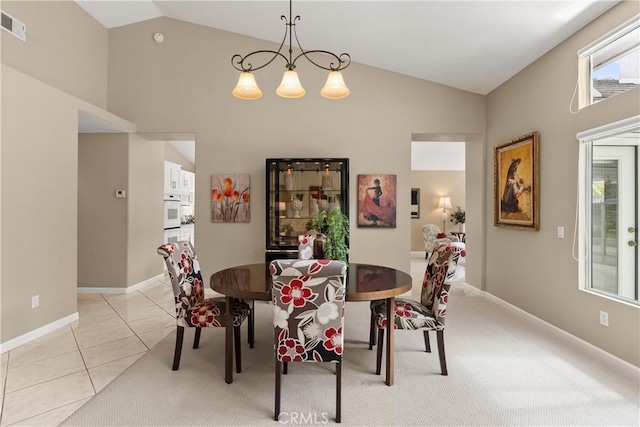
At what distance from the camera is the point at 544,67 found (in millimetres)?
3646

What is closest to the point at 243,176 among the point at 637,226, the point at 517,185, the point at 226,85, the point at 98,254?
the point at 226,85

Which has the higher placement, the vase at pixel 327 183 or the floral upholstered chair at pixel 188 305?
the vase at pixel 327 183

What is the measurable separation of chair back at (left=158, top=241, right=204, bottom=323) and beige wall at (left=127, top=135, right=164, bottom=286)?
9.14 feet

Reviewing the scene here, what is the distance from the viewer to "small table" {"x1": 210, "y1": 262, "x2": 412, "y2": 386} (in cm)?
224

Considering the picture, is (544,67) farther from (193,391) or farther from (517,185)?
(193,391)

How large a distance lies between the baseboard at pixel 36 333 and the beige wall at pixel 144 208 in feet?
4.36

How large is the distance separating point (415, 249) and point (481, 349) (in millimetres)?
6568

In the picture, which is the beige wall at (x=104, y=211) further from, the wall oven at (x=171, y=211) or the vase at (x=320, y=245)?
the vase at (x=320, y=245)

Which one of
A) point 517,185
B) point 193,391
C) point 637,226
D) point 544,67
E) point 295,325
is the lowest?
point 193,391

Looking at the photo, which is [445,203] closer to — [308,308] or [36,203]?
[308,308]

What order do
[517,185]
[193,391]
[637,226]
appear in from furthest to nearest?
1. [517,185]
2. [637,226]
3. [193,391]

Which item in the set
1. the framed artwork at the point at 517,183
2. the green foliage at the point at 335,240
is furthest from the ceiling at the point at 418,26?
the green foliage at the point at 335,240

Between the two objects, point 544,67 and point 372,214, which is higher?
point 544,67

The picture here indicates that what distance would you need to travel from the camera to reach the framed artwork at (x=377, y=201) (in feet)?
16.3
